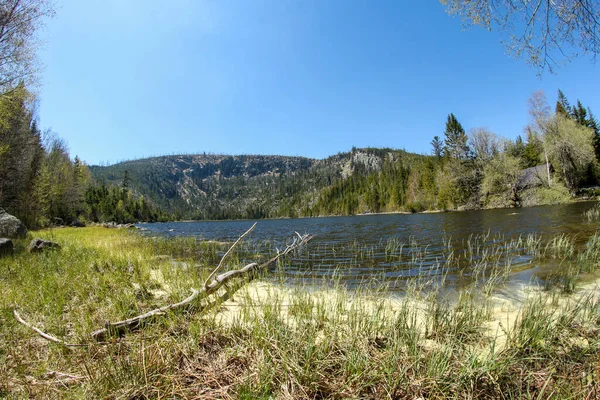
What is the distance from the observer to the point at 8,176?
25.5 m

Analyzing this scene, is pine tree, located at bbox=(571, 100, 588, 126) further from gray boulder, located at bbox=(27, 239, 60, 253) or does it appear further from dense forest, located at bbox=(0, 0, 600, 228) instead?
gray boulder, located at bbox=(27, 239, 60, 253)

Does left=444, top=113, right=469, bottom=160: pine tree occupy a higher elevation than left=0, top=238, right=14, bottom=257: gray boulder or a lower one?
higher

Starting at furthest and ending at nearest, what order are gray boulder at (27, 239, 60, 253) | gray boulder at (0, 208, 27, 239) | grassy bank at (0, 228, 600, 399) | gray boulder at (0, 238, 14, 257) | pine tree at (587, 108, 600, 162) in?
1. pine tree at (587, 108, 600, 162)
2. gray boulder at (0, 208, 27, 239)
3. gray boulder at (27, 239, 60, 253)
4. gray boulder at (0, 238, 14, 257)
5. grassy bank at (0, 228, 600, 399)

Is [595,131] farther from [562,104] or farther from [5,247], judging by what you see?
[5,247]

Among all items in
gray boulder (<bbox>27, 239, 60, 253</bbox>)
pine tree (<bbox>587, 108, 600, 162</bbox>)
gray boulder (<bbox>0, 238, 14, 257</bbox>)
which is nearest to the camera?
gray boulder (<bbox>0, 238, 14, 257</bbox>)

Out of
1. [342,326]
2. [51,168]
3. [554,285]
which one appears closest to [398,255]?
[554,285]

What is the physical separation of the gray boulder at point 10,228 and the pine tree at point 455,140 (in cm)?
8020

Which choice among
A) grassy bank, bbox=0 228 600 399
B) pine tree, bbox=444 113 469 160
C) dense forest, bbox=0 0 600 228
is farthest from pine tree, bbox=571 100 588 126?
grassy bank, bbox=0 228 600 399

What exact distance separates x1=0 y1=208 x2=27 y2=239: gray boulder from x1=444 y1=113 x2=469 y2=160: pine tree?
80.2 metres

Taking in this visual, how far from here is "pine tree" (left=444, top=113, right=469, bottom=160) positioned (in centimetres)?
6850

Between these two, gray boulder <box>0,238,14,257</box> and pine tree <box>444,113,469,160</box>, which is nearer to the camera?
gray boulder <box>0,238,14,257</box>

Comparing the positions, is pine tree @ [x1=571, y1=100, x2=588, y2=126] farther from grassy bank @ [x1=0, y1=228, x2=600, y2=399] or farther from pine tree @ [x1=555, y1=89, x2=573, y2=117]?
grassy bank @ [x1=0, y1=228, x2=600, y2=399]

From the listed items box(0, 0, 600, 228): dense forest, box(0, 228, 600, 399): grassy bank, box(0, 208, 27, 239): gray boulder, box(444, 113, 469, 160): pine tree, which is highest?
box(444, 113, 469, 160): pine tree

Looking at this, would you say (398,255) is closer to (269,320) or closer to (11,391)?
(269,320)
